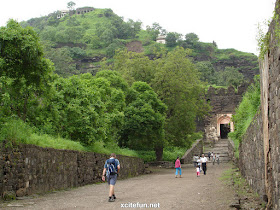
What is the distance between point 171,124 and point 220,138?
22273 millimetres

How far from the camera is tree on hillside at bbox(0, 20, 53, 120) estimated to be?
9.97 metres

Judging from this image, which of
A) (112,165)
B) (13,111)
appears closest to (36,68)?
(13,111)

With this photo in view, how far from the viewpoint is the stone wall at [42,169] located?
8750 mm

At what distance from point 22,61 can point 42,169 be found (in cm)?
321

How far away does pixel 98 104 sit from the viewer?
678 inches

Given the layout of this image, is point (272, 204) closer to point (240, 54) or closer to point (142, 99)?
point (142, 99)

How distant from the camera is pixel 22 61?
10336 mm

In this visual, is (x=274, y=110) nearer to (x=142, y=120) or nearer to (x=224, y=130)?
(x=142, y=120)

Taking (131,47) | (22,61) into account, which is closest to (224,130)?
(22,61)

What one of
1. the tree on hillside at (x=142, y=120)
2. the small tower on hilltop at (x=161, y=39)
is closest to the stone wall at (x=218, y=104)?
the tree on hillside at (x=142, y=120)

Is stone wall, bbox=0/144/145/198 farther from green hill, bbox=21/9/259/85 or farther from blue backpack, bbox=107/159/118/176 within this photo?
green hill, bbox=21/9/259/85

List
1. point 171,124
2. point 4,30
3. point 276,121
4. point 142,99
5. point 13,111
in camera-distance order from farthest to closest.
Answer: point 171,124
point 142,99
point 13,111
point 4,30
point 276,121

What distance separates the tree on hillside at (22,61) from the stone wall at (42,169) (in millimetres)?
2151

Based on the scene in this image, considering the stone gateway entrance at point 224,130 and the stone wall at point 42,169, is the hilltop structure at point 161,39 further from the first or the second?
the stone wall at point 42,169
